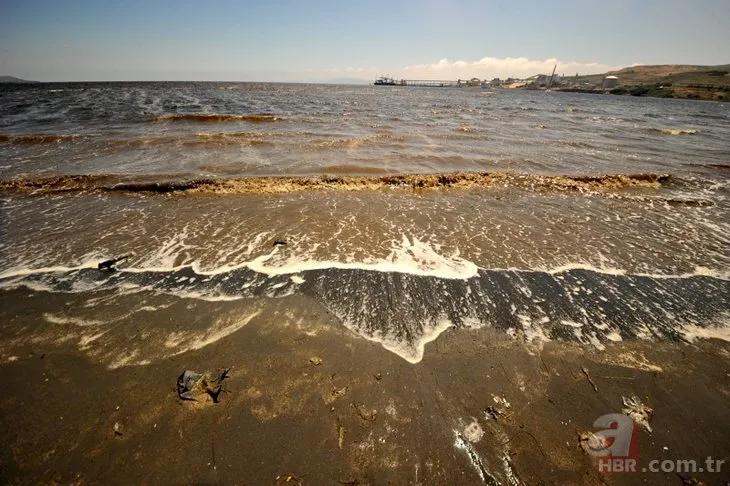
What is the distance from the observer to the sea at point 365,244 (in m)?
5.14

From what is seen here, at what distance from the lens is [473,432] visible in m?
3.50

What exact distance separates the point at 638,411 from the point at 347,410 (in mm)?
3705

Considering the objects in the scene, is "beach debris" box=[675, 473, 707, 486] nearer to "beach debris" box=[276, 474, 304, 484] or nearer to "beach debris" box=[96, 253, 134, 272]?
"beach debris" box=[276, 474, 304, 484]

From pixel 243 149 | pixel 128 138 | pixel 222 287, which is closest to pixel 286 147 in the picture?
pixel 243 149

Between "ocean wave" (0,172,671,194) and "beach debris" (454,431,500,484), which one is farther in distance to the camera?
"ocean wave" (0,172,671,194)

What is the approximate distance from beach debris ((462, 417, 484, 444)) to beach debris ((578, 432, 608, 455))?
111 centimetres

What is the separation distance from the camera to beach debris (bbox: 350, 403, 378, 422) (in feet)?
11.9

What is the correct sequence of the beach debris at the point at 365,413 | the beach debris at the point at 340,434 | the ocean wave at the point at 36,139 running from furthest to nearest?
the ocean wave at the point at 36,139 < the beach debris at the point at 365,413 < the beach debris at the point at 340,434

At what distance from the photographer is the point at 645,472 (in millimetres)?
3213

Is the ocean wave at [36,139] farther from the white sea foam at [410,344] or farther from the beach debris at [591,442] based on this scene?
the beach debris at [591,442]

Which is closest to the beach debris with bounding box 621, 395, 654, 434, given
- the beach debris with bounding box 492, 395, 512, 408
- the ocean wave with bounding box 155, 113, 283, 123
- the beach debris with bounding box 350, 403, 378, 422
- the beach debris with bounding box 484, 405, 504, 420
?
the beach debris with bounding box 492, 395, 512, 408

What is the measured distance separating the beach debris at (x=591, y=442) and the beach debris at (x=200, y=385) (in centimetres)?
441

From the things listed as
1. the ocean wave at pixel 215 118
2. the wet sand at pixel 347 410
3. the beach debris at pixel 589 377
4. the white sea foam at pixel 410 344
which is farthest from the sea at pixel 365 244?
the ocean wave at pixel 215 118

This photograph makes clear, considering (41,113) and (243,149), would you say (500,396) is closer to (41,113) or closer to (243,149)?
(243,149)
